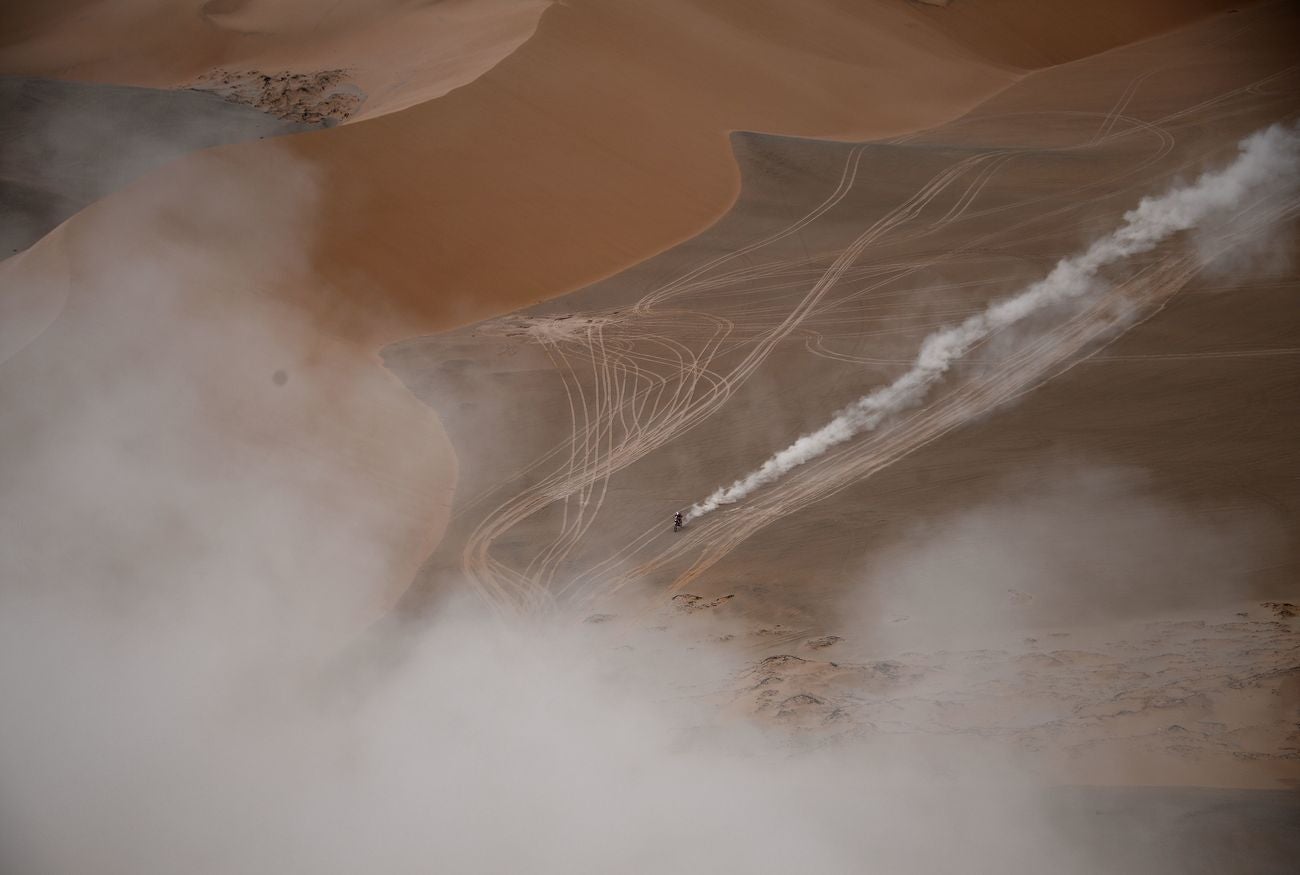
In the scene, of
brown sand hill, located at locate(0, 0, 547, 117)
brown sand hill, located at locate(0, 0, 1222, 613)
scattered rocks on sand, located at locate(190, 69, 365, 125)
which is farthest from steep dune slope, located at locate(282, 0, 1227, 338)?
scattered rocks on sand, located at locate(190, 69, 365, 125)

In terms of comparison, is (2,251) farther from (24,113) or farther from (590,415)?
(590,415)

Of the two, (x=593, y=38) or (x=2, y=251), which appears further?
(x=593, y=38)

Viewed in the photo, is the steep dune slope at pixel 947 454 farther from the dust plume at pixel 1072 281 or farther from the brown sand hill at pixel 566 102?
the brown sand hill at pixel 566 102

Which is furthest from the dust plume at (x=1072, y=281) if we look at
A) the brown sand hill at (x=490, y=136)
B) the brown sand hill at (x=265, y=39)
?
the brown sand hill at (x=265, y=39)

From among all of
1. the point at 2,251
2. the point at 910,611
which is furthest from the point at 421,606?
the point at 2,251

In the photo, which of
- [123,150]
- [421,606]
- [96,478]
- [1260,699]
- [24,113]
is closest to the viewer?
[1260,699]
